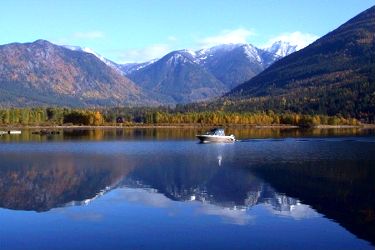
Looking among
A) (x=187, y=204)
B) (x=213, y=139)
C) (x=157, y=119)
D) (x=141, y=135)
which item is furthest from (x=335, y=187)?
(x=157, y=119)

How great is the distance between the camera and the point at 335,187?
36219mm

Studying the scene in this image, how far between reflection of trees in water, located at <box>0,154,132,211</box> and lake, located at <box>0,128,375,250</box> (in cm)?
7

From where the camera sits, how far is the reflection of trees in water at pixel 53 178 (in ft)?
108

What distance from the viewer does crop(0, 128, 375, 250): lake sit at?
2283 centimetres

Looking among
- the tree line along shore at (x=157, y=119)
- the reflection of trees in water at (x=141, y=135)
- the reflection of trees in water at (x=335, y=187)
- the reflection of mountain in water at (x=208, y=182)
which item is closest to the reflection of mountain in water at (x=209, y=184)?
the reflection of mountain in water at (x=208, y=182)

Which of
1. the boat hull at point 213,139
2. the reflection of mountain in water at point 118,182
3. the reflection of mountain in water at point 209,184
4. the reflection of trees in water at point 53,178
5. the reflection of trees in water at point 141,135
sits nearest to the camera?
the reflection of mountain in water at point 209,184

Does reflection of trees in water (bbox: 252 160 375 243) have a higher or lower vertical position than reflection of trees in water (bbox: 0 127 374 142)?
lower

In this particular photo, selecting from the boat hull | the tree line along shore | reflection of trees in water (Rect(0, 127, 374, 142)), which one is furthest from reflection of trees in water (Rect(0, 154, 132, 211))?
the tree line along shore

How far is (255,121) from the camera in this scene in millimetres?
182500

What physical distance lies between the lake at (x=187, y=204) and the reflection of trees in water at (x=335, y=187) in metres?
0.06

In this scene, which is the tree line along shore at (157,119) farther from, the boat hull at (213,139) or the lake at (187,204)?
the lake at (187,204)

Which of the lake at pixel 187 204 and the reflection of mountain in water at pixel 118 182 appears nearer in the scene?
the lake at pixel 187 204

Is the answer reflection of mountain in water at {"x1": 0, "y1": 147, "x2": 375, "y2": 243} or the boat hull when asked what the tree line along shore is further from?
reflection of mountain in water at {"x1": 0, "y1": 147, "x2": 375, "y2": 243}

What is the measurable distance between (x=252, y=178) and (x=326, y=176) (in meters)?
5.26
